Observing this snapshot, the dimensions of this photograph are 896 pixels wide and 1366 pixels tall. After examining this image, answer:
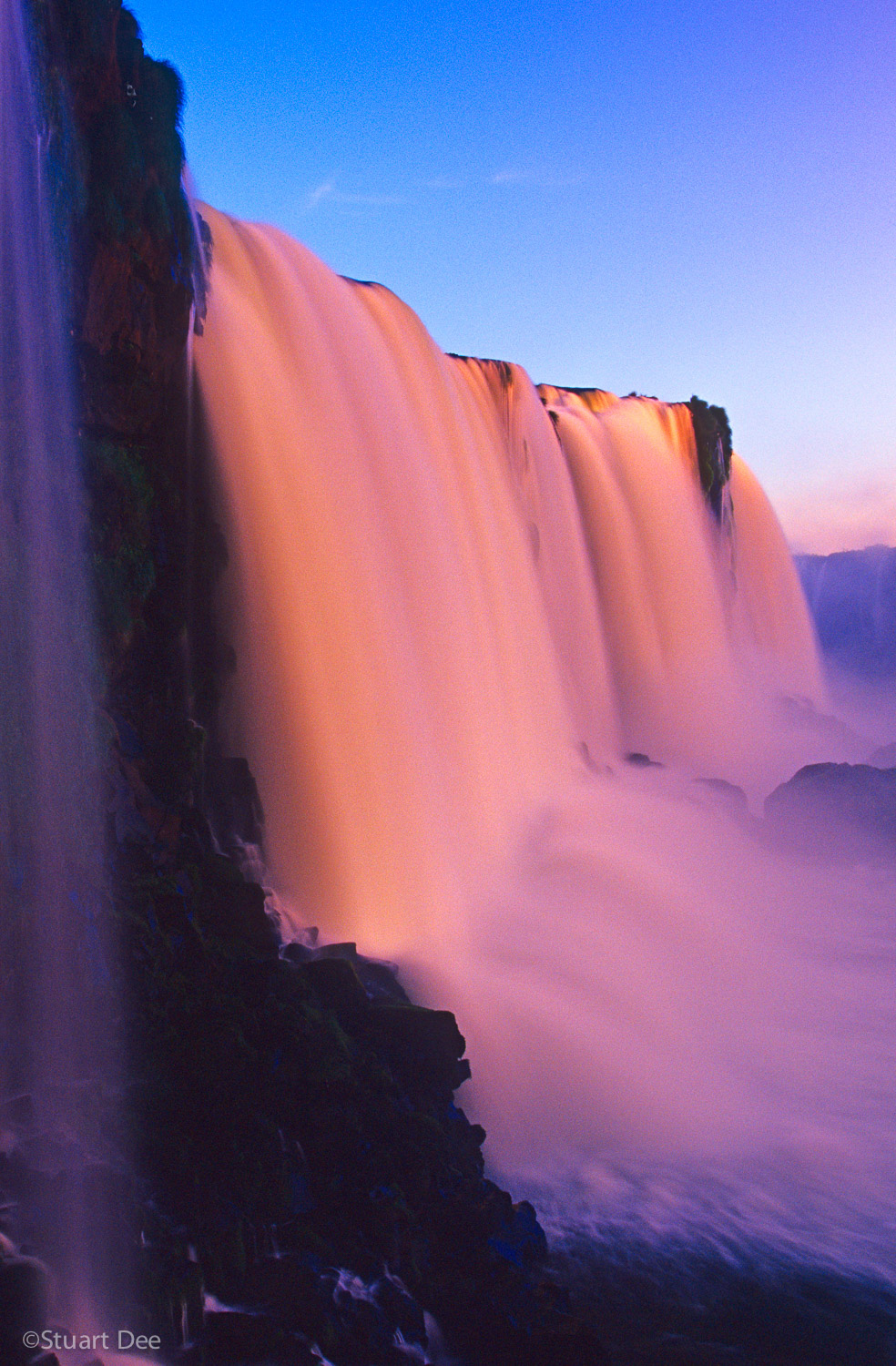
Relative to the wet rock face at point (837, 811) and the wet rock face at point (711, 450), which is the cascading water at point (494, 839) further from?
the wet rock face at point (711, 450)

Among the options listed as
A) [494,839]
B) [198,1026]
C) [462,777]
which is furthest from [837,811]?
[198,1026]

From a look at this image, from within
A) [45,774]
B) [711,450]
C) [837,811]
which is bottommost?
[837,811]

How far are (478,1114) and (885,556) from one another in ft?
143

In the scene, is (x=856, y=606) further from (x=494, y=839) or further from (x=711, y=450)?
(x=494, y=839)

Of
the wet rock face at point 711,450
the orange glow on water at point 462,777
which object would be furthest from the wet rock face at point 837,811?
the wet rock face at point 711,450

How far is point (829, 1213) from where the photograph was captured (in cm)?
561

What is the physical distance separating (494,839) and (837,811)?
17.7 ft

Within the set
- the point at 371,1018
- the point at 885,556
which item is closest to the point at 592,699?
the point at 371,1018

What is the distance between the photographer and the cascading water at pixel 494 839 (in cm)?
624

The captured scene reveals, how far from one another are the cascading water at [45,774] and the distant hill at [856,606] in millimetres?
34770

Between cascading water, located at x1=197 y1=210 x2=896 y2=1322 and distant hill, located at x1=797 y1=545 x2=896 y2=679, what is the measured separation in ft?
88.1

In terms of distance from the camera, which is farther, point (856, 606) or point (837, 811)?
point (856, 606)

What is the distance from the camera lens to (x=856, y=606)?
41.8m

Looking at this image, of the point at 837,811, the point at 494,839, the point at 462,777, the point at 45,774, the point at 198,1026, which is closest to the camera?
the point at 198,1026
